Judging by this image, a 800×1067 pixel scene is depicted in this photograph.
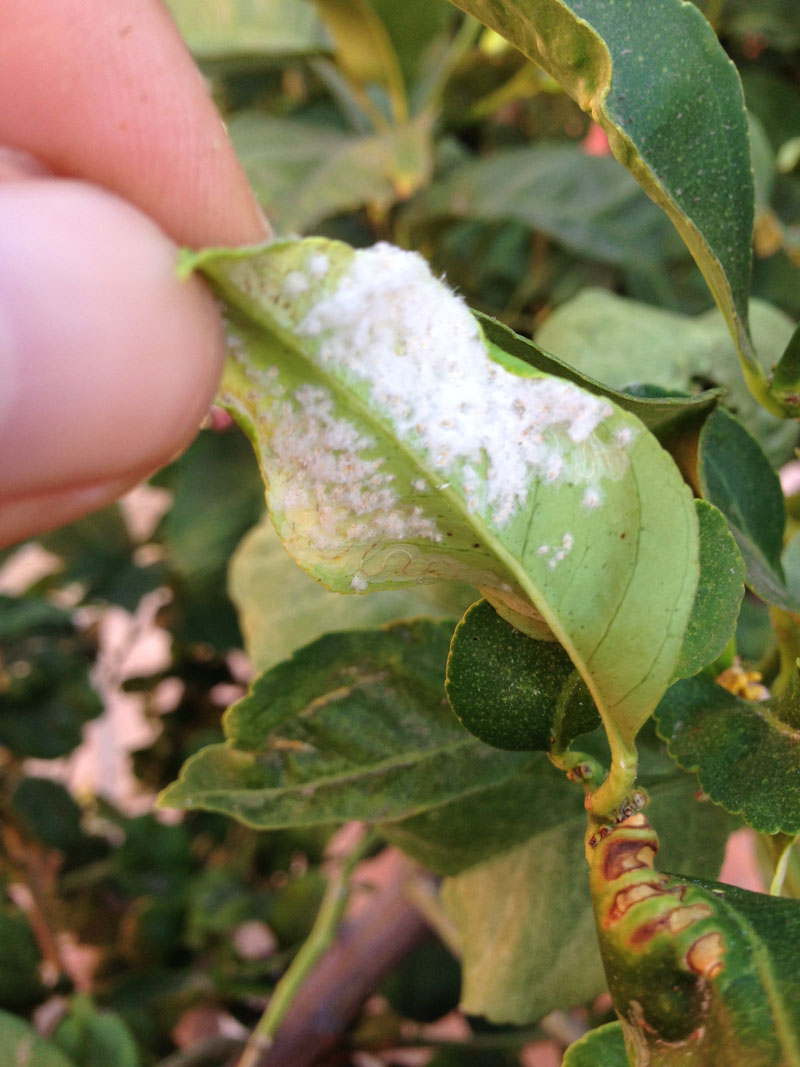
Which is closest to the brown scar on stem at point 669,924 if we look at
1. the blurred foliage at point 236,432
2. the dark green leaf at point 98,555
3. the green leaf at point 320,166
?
the blurred foliage at point 236,432

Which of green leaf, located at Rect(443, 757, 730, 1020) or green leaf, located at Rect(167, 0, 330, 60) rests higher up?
green leaf, located at Rect(167, 0, 330, 60)

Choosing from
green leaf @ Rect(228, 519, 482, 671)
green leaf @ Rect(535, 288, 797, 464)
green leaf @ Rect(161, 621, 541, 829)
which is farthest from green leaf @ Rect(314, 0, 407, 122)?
green leaf @ Rect(161, 621, 541, 829)

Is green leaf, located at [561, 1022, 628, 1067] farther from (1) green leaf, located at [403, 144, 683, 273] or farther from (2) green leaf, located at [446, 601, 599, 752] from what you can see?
(1) green leaf, located at [403, 144, 683, 273]

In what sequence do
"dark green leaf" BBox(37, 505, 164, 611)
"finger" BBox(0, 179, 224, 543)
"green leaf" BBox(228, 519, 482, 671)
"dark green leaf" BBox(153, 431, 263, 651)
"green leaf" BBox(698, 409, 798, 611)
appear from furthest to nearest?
"dark green leaf" BBox(37, 505, 164, 611)
"dark green leaf" BBox(153, 431, 263, 651)
"green leaf" BBox(228, 519, 482, 671)
"green leaf" BBox(698, 409, 798, 611)
"finger" BBox(0, 179, 224, 543)

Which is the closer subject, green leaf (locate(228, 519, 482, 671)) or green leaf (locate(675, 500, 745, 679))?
green leaf (locate(675, 500, 745, 679))

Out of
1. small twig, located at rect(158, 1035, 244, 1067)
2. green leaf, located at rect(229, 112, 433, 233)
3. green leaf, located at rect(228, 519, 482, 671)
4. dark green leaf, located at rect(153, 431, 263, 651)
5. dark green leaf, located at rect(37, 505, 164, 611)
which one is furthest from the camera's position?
dark green leaf, located at rect(37, 505, 164, 611)

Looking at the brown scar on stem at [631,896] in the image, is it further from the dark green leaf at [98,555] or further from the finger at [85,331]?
the dark green leaf at [98,555]
